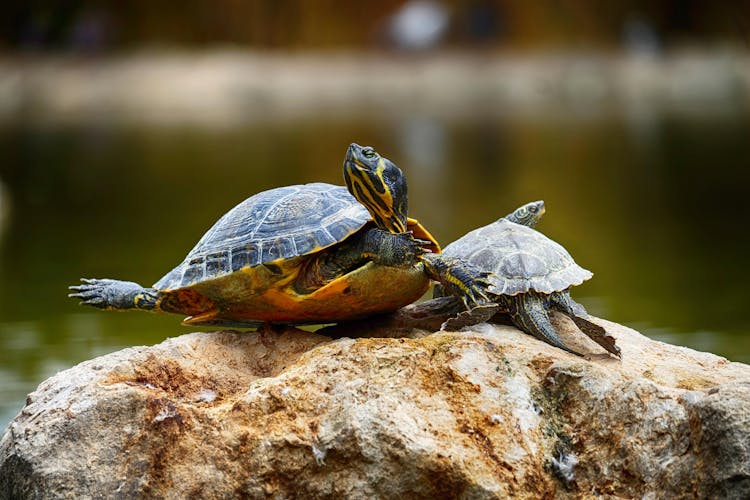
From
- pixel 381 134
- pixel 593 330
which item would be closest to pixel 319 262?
pixel 593 330

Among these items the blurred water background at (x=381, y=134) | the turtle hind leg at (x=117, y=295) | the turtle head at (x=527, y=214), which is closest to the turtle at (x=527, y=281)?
the turtle head at (x=527, y=214)

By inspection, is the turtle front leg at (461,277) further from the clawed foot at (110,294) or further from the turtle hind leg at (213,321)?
the clawed foot at (110,294)

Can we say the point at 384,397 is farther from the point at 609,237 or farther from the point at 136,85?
the point at 136,85

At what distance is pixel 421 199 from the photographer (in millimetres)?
10688

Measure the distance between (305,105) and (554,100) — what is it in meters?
5.27

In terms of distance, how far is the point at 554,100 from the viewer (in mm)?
21812

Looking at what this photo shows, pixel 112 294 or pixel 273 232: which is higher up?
pixel 273 232

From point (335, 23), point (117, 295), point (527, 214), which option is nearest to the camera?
point (117, 295)

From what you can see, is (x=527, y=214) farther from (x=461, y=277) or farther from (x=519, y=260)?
(x=461, y=277)

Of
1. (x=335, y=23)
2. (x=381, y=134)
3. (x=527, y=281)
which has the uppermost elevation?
(x=335, y=23)

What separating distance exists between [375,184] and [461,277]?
371 millimetres

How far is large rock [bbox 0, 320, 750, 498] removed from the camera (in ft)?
8.18

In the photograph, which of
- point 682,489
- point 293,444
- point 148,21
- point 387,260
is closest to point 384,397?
point 293,444

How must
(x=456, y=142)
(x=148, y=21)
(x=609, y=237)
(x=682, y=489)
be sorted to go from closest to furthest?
(x=682, y=489)
(x=609, y=237)
(x=456, y=142)
(x=148, y=21)
